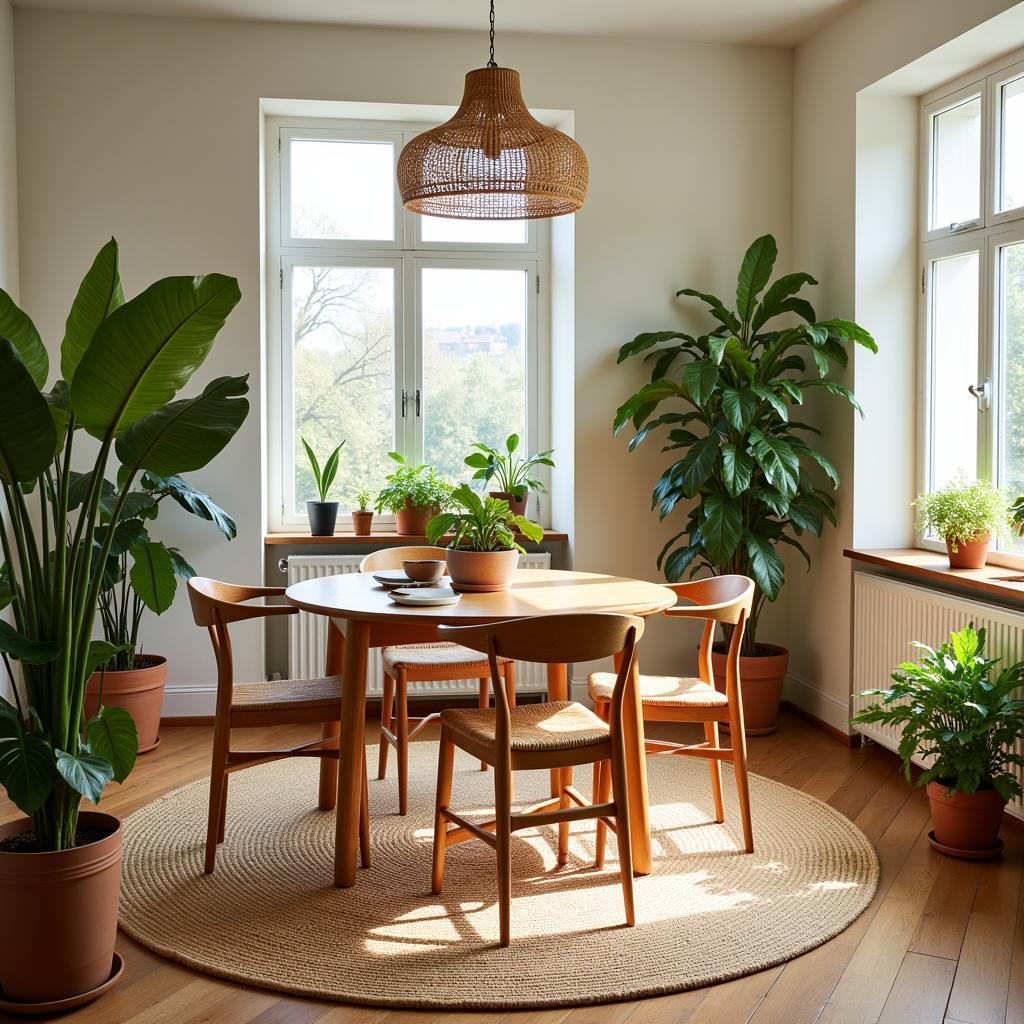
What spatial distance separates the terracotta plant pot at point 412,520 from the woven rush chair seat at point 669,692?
5.65ft

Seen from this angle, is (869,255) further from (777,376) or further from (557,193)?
(557,193)

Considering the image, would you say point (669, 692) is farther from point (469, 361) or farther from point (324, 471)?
point (469, 361)

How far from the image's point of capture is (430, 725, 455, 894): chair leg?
9.80 ft

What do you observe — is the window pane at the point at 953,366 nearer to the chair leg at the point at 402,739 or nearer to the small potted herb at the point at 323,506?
the chair leg at the point at 402,739

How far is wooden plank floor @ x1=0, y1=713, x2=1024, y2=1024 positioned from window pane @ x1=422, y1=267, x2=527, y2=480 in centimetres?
284

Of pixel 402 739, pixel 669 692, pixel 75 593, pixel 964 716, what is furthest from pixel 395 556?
pixel 964 716

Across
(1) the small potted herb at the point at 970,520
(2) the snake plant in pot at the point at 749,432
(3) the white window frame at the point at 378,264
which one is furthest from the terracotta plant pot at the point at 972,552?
(3) the white window frame at the point at 378,264

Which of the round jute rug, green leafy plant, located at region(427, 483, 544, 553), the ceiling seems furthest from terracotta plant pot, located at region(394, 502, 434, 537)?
the ceiling

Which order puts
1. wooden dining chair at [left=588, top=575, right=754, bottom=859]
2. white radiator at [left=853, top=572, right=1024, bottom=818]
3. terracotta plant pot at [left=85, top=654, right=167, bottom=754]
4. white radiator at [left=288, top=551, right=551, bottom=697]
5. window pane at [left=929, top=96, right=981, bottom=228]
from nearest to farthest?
1. wooden dining chair at [left=588, top=575, right=754, bottom=859]
2. white radiator at [left=853, top=572, right=1024, bottom=818]
3. window pane at [left=929, top=96, right=981, bottom=228]
4. terracotta plant pot at [left=85, top=654, right=167, bottom=754]
5. white radiator at [left=288, top=551, right=551, bottom=697]

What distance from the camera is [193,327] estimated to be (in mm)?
2359

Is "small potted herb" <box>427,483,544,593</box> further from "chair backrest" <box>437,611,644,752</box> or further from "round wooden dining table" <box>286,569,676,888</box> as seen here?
"chair backrest" <box>437,611,644,752</box>

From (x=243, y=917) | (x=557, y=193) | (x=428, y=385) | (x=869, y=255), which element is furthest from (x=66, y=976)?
(x=869, y=255)

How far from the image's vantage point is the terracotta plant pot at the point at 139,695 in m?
4.34

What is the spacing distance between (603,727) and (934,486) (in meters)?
2.37
